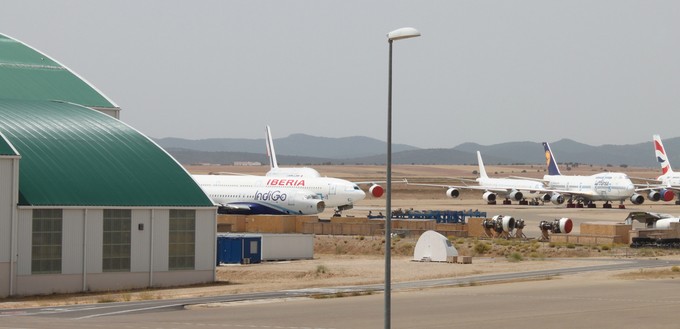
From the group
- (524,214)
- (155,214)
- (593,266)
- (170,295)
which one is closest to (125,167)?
(155,214)

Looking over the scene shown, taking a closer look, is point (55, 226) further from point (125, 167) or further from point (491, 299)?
point (491, 299)

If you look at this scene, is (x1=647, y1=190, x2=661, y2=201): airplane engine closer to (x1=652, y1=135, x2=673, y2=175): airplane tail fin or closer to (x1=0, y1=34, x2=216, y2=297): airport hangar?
(x1=652, y1=135, x2=673, y2=175): airplane tail fin

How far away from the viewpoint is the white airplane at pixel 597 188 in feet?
462

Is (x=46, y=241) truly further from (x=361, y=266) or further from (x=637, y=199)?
(x=637, y=199)

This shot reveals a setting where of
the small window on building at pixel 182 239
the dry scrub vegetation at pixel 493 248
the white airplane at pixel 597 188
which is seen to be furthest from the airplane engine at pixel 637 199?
the small window on building at pixel 182 239

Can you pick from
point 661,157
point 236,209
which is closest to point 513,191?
point 661,157

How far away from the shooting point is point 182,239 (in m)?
58.0

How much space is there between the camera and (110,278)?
181 ft

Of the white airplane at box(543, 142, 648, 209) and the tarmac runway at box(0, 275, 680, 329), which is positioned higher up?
the white airplane at box(543, 142, 648, 209)

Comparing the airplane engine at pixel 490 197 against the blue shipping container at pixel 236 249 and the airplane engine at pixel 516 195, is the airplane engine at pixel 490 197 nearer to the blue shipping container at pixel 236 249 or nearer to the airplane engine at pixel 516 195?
the airplane engine at pixel 516 195

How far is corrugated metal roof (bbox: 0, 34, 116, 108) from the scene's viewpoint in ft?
223

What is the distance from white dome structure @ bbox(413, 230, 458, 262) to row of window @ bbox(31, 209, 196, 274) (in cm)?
1874

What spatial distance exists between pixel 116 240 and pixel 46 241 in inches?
131

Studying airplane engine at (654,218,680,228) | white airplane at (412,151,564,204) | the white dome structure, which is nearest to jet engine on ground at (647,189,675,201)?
white airplane at (412,151,564,204)
